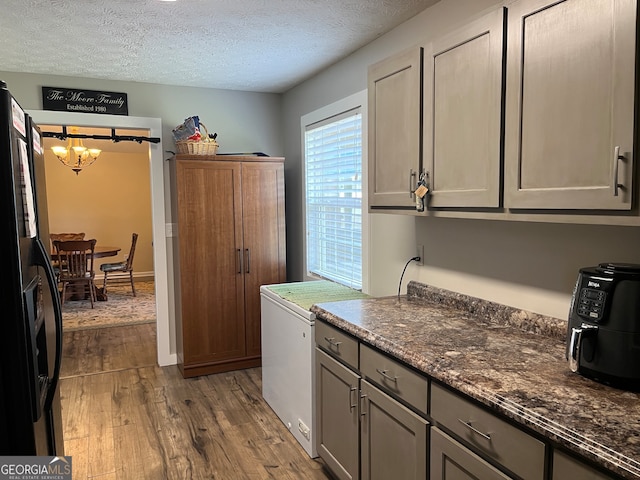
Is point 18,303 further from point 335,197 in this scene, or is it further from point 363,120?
point 335,197

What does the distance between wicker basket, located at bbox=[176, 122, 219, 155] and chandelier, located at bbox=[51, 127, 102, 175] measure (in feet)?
9.02

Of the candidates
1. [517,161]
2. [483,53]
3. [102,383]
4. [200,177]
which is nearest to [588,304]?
[517,161]

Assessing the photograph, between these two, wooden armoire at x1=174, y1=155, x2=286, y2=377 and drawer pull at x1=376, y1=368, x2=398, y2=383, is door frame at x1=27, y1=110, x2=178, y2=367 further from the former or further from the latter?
drawer pull at x1=376, y1=368, x2=398, y2=383

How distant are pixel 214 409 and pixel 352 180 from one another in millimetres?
1854

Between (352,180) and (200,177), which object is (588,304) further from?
(200,177)

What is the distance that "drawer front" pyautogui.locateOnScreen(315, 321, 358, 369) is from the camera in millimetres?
2124

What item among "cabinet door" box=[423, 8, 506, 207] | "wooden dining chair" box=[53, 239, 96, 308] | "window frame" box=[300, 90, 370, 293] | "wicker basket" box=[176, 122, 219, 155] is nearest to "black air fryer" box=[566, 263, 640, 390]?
"cabinet door" box=[423, 8, 506, 207]

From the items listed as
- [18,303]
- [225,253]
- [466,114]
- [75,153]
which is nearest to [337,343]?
[466,114]

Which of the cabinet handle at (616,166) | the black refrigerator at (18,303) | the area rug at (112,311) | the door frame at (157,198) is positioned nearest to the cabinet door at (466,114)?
the cabinet handle at (616,166)

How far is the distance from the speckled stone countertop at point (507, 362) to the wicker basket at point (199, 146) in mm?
1945

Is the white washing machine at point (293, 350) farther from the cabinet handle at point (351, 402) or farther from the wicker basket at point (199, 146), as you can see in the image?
the wicker basket at point (199, 146)

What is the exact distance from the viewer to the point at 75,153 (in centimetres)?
695

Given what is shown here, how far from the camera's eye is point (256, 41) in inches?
119

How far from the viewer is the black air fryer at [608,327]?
4.26 feet
